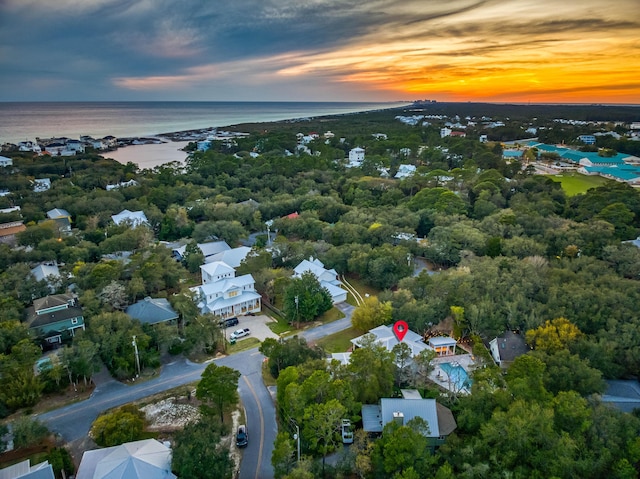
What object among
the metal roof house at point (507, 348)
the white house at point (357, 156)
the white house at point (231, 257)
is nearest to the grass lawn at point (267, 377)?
the metal roof house at point (507, 348)

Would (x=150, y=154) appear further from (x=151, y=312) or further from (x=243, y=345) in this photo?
(x=243, y=345)

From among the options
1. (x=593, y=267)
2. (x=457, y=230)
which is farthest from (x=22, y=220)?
(x=593, y=267)

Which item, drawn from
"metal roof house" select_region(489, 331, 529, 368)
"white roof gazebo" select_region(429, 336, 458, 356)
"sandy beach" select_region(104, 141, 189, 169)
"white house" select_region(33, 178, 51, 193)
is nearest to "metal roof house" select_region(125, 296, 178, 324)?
"white roof gazebo" select_region(429, 336, 458, 356)

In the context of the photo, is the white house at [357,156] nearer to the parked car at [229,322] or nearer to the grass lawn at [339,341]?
the parked car at [229,322]

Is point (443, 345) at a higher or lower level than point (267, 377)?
higher

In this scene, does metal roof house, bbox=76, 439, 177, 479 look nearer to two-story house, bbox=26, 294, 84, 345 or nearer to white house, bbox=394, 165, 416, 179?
two-story house, bbox=26, 294, 84, 345

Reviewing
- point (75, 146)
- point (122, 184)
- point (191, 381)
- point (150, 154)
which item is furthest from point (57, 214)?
point (75, 146)
